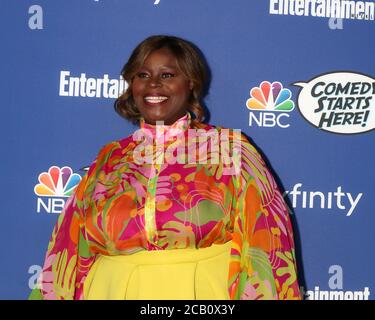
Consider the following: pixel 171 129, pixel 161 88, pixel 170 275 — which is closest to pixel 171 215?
pixel 170 275

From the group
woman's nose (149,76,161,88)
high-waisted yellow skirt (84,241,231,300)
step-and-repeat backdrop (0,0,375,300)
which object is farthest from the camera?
step-and-repeat backdrop (0,0,375,300)

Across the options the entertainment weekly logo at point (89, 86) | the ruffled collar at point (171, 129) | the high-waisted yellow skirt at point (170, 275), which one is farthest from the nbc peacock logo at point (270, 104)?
the high-waisted yellow skirt at point (170, 275)

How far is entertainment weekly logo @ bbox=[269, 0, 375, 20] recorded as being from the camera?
258 cm

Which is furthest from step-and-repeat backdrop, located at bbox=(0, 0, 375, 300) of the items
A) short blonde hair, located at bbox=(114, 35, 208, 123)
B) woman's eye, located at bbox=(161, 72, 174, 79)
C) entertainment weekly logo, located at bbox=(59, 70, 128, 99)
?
woman's eye, located at bbox=(161, 72, 174, 79)

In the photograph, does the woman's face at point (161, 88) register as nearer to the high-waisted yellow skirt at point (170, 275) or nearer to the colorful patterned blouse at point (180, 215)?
the colorful patterned blouse at point (180, 215)

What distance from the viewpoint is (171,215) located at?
209 centimetres

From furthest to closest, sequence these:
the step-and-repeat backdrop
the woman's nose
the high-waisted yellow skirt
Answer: the step-and-repeat backdrop
the woman's nose
the high-waisted yellow skirt

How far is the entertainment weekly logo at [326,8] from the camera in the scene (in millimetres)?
2582

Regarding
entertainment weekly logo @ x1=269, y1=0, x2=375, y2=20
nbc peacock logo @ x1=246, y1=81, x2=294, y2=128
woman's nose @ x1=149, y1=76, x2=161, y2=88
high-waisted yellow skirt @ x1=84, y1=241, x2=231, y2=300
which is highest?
entertainment weekly logo @ x1=269, y1=0, x2=375, y2=20

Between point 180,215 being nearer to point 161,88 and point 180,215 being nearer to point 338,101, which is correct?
point 161,88

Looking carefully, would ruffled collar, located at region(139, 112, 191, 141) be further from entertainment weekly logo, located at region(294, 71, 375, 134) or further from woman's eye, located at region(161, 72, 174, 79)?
entertainment weekly logo, located at region(294, 71, 375, 134)

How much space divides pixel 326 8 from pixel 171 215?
105cm

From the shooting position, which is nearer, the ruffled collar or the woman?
the woman

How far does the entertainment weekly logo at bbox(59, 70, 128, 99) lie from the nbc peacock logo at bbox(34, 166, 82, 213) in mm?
280
